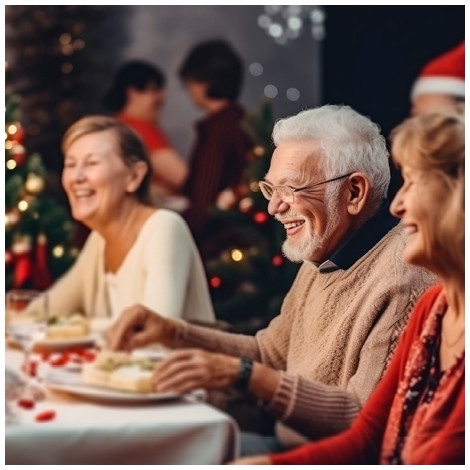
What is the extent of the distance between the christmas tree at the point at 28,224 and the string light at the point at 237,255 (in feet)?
1.43

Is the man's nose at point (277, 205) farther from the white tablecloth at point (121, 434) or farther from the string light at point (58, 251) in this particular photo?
the string light at point (58, 251)

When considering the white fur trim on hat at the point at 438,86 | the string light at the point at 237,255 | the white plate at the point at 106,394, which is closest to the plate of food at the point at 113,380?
the white plate at the point at 106,394

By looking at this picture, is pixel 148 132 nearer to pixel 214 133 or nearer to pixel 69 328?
pixel 214 133

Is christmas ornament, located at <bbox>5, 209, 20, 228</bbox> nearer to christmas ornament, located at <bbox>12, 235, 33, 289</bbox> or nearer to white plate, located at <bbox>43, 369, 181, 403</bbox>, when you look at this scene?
christmas ornament, located at <bbox>12, 235, 33, 289</bbox>

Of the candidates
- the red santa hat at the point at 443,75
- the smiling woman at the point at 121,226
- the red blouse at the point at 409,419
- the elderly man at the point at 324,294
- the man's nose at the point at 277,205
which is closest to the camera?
the red blouse at the point at 409,419

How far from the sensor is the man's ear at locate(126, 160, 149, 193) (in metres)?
2.01

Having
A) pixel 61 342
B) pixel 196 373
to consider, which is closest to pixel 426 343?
pixel 196 373

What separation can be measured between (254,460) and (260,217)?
60 cm

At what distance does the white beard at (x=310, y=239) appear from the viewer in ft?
5.62

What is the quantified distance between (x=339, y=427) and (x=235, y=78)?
131 cm

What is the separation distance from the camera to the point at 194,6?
2.54m

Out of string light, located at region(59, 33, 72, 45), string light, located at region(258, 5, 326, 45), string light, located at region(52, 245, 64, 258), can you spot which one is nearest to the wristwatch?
string light, located at region(52, 245, 64, 258)

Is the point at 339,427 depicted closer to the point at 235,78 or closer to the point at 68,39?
the point at 235,78

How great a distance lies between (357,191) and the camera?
1700 mm
